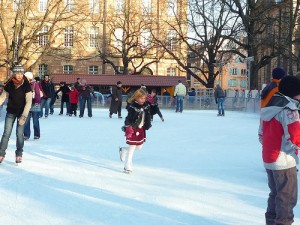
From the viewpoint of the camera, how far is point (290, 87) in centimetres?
369

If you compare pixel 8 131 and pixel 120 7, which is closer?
Answer: pixel 8 131

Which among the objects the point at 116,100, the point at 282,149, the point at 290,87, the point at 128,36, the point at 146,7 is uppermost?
the point at 146,7

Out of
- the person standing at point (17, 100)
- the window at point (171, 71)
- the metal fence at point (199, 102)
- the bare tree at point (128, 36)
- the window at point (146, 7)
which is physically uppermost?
the window at point (146, 7)

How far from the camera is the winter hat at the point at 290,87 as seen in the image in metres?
3.67

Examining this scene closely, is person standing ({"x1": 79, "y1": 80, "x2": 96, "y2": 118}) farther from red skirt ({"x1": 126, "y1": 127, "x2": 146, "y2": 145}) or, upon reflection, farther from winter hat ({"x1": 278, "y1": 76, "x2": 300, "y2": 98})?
winter hat ({"x1": 278, "y1": 76, "x2": 300, "y2": 98})

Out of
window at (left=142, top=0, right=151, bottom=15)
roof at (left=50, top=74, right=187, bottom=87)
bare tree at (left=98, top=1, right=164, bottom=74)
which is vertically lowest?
roof at (left=50, top=74, right=187, bottom=87)

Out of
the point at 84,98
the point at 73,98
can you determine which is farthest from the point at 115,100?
the point at 73,98

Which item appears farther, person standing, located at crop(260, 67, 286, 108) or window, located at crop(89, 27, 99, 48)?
window, located at crop(89, 27, 99, 48)

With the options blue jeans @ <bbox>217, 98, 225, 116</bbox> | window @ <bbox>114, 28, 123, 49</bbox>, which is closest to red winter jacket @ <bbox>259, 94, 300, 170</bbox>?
blue jeans @ <bbox>217, 98, 225, 116</bbox>

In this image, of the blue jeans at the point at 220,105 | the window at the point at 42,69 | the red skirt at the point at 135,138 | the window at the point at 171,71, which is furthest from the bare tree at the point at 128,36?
the red skirt at the point at 135,138

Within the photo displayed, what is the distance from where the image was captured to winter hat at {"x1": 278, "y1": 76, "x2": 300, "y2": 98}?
367 cm

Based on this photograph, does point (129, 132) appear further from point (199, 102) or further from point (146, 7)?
point (146, 7)

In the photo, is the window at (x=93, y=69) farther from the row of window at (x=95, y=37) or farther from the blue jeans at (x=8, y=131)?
the blue jeans at (x=8, y=131)

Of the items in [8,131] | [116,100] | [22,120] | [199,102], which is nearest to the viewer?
[22,120]
